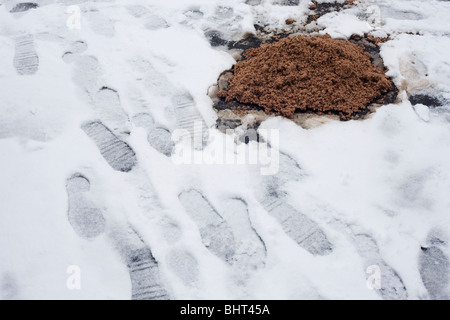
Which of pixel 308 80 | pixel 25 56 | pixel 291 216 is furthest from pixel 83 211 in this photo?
pixel 308 80

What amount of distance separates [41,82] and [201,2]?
180cm

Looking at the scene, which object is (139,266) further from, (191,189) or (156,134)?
(156,134)

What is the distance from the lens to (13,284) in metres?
1.60

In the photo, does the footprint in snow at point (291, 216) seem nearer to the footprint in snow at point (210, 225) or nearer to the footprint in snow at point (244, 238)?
the footprint in snow at point (244, 238)

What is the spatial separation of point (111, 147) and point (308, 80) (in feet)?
4.93

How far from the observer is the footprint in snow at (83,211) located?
178 centimetres

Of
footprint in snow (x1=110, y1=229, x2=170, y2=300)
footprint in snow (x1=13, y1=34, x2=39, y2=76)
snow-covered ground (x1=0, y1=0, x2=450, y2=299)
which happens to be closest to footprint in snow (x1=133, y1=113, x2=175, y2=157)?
snow-covered ground (x1=0, y1=0, x2=450, y2=299)

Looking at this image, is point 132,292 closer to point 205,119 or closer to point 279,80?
point 205,119

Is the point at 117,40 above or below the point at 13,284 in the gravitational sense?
above

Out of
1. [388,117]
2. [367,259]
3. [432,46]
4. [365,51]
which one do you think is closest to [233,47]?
[365,51]

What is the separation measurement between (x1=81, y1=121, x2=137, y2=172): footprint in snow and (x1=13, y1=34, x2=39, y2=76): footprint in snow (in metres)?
0.84

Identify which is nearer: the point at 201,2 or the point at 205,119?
the point at 205,119

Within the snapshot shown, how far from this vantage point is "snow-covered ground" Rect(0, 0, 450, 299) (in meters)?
1.65

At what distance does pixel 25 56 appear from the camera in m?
2.73
